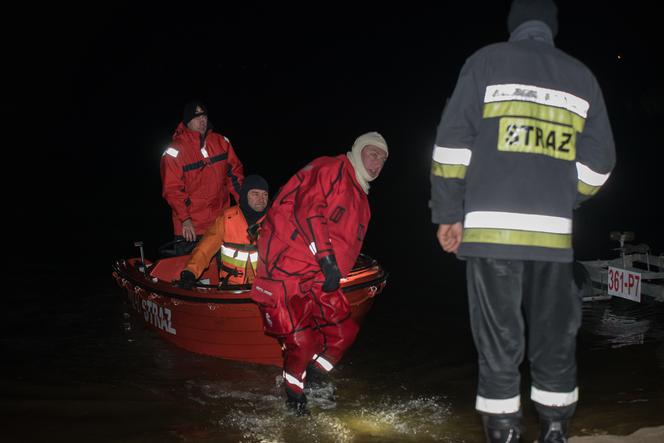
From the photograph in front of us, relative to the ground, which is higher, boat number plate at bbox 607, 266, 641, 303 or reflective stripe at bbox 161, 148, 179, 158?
reflective stripe at bbox 161, 148, 179, 158

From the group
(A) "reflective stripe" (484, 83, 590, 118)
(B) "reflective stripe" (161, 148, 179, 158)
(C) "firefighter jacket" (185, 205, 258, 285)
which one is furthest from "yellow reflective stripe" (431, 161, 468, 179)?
(B) "reflective stripe" (161, 148, 179, 158)

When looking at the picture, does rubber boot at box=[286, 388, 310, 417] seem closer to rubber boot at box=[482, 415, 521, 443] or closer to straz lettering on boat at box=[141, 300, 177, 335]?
rubber boot at box=[482, 415, 521, 443]

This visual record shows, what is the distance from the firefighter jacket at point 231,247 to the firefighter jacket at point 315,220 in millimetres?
1330

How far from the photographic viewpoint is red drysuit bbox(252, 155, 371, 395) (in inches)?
171

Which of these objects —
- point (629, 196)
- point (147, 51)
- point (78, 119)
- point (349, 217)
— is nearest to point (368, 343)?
point (349, 217)

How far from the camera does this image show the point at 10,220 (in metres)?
15.2

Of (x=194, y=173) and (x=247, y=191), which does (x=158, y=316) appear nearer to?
(x=194, y=173)

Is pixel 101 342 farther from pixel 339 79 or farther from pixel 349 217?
pixel 339 79

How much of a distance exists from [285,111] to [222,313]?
1948 inches

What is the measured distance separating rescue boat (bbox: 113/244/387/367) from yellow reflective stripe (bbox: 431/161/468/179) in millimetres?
2874

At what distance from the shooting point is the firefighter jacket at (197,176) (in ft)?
21.8

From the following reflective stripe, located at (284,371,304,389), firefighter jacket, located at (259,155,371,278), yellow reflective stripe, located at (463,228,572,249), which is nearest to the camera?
yellow reflective stripe, located at (463,228,572,249)

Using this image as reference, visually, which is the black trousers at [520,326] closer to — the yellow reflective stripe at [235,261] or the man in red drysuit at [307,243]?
the man in red drysuit at [307,243]

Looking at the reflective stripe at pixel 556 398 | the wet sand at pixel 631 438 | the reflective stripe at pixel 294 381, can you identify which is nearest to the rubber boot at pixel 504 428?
the reflective stripe at pixel 556 398
